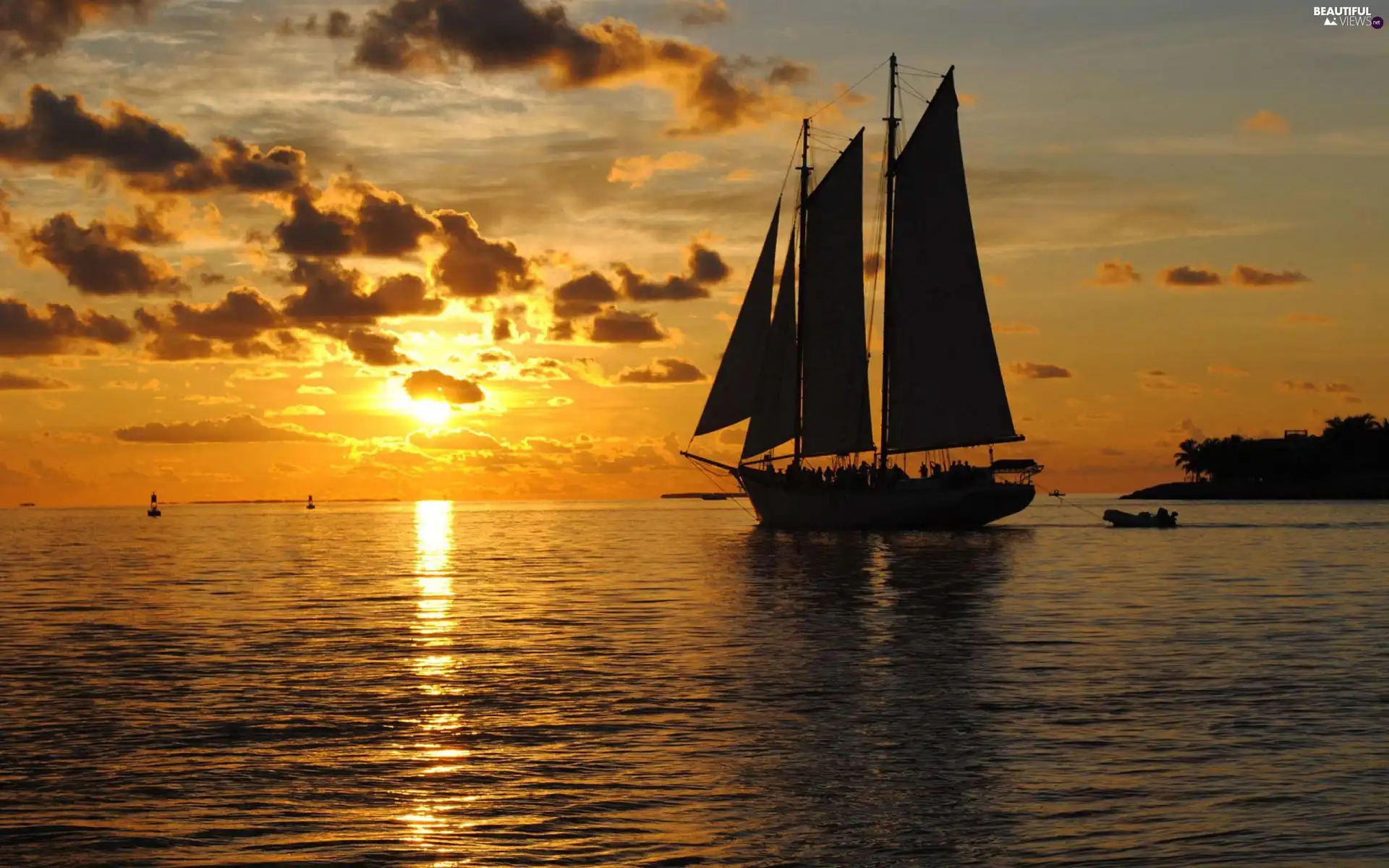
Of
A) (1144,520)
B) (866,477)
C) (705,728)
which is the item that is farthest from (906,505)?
(705,728)

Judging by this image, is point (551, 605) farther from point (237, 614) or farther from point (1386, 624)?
point (1386, 624)

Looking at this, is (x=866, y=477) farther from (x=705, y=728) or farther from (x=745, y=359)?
(x=705, y=728)

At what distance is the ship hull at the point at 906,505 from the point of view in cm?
10962

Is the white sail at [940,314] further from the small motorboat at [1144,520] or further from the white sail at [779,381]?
the small motorboat at [1144,520]

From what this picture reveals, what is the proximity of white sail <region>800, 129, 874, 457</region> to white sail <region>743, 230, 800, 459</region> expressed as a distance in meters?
1.02

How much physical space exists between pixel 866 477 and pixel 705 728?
8904cm

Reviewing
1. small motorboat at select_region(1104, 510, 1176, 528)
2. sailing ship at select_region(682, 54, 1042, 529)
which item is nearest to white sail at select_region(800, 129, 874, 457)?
sailing ship at select_region(682, 54, 1042, 529)

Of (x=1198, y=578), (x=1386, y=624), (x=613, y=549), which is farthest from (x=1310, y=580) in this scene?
(x=613, y=549)

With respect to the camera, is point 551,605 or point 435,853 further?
point 551,605

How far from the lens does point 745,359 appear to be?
367 ft

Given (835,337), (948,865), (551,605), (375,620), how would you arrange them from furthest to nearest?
(835,337)
(551,605)
(375,620)
(948,865)

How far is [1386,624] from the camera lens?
42.0 meters

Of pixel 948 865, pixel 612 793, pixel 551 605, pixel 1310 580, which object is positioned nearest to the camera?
pixel 948 865

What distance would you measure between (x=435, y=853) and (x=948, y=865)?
5.67 meters
